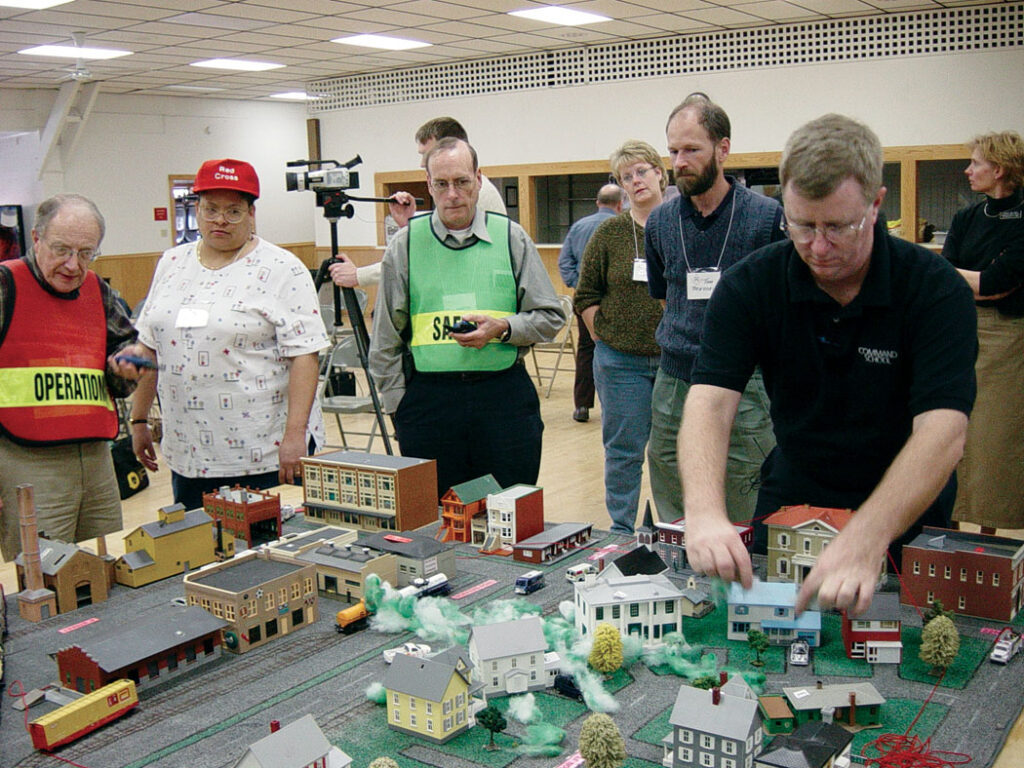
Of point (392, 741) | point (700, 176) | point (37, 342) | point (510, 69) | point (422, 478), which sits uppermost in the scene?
point (510, 69)

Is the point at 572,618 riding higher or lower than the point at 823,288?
lower

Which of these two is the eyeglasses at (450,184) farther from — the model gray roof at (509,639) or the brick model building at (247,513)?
the model gray roof at (509,639)

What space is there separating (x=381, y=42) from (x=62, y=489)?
831 centimetres

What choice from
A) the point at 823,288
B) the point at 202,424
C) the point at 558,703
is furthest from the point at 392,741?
the point at 202,424

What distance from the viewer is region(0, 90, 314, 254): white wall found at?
12680 mm

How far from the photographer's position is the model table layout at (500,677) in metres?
1.55

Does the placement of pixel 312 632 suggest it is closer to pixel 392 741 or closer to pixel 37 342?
pixel 392 741

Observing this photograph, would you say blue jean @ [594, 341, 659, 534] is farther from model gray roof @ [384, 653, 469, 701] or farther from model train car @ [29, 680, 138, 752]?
model train car @ [29, 680, 138, 752]

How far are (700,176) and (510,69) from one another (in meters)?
8.98

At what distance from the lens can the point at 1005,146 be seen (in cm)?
374

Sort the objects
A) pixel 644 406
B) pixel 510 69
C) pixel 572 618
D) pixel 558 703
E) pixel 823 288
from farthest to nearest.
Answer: pixel 510 69, pixel 644 406, pixel 572 618, pixel 823 288, pixel 558 703

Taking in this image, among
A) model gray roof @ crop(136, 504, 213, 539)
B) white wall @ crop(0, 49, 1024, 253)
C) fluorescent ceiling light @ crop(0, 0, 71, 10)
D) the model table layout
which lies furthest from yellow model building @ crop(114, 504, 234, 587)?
white wall @ crop(0, 49, 1024, 253)

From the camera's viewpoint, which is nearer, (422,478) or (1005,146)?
(422,478)

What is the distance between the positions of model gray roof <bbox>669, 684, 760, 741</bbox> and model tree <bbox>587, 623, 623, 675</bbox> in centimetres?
30
